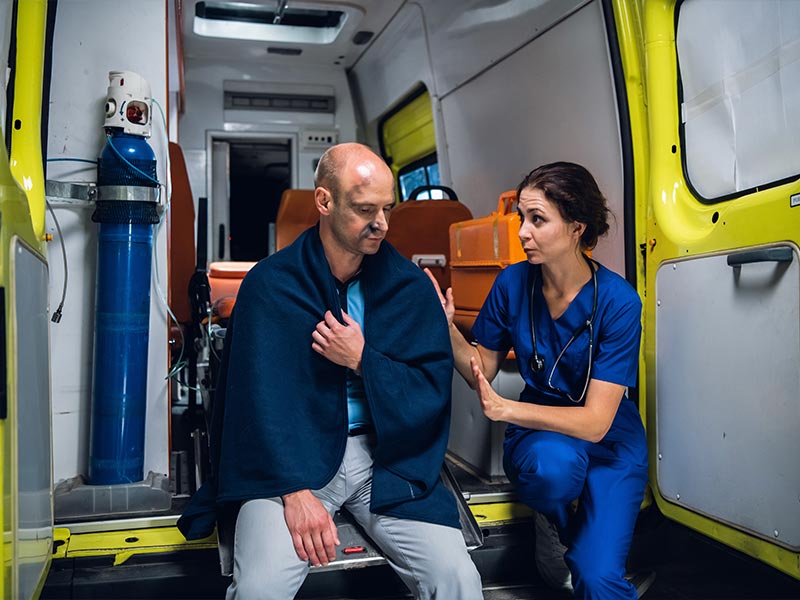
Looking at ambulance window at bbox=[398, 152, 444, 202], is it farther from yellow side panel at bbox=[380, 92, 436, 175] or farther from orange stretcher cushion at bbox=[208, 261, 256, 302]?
orange stretcher cushion at bbox=[208, 261, 256, 302]

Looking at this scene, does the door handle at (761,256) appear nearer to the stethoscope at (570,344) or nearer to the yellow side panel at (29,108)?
the stethoscope at (570,344)

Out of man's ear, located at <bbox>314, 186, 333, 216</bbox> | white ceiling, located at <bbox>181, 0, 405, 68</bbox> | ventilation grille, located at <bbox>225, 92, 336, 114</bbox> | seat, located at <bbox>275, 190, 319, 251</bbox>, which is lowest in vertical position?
man's ear, located at <bbox>314, 186, 333, 216</bbox>

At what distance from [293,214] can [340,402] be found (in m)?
3.14

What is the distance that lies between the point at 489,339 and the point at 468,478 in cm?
76

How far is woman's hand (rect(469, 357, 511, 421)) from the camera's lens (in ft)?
7.13

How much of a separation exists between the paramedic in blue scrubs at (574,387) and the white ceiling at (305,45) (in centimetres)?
332

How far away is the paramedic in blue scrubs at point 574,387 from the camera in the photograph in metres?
2.30

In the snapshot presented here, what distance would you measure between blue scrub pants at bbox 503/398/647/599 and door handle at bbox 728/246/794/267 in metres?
0.64

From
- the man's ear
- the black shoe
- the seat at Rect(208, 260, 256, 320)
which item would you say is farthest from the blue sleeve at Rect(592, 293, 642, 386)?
the seat at Rect(208, 260, 256, 320)

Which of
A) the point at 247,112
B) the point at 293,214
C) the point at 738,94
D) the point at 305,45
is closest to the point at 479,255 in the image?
the point at 738,94


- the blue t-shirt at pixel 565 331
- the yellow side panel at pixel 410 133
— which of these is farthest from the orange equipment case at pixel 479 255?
the yellow side panel at pixel 410 133

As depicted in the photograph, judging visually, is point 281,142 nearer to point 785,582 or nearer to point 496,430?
point 496,430

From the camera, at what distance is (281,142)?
23.1 feet

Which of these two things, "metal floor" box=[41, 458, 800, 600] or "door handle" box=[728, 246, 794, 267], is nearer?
"door handle" box=[728, 246, 794, 267]
